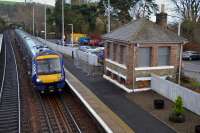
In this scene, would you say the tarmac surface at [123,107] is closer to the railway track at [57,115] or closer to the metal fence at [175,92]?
the metal fence at [175,92]

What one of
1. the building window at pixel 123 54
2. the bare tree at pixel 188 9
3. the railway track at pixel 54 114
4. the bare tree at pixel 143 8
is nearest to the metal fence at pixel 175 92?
the building window at pixel 123 54

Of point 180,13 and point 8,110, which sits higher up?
point 180,13

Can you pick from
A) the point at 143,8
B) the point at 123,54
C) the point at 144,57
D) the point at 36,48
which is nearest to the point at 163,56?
the point at 144,57

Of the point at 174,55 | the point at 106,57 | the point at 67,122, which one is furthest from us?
the point at 106,57

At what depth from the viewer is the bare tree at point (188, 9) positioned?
52.9 meters

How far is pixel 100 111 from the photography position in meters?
17.2

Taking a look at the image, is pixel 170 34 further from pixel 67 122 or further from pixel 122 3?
pixel 122 3

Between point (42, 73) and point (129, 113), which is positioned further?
point (42, 73)

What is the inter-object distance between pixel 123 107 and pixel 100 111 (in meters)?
1.66

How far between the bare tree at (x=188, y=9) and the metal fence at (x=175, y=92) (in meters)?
33.5

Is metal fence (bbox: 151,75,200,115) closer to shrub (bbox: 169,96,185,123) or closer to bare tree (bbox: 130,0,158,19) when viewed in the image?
shrub (bbox: 169,96,185,123)

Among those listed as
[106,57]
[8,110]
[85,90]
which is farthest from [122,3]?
[8,110]

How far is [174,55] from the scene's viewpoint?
22172 mm

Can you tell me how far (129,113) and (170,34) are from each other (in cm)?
798
